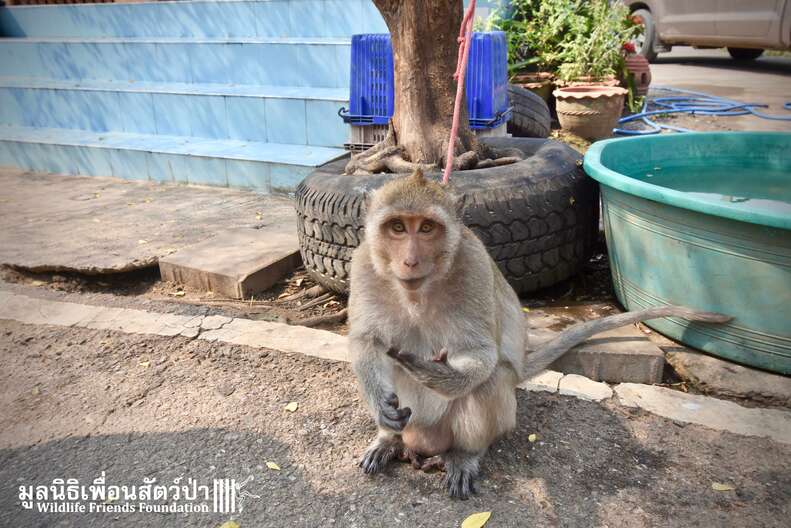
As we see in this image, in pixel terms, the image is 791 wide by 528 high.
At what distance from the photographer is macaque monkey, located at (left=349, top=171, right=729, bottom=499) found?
221cm

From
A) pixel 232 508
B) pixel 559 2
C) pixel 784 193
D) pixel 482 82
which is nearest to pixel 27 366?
pixel 232 508

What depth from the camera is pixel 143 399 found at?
3.12m

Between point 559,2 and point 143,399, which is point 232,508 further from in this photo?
point 559,2

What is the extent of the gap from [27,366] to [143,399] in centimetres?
88

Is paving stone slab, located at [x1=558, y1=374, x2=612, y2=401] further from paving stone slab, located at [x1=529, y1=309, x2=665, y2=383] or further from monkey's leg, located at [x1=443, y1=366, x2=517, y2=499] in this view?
monkey's leg, located at [x1=443, y1=366, x2=517, y2=499]

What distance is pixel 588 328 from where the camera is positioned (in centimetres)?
308

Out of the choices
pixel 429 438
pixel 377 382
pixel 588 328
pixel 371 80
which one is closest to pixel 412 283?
pixel 377 382

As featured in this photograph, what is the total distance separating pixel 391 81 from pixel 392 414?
11.5 ft

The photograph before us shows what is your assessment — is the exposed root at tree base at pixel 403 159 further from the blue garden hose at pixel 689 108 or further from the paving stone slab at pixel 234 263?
the blue garden hose at pixel 689 108

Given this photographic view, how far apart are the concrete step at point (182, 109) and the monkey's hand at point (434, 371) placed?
16.4 ft

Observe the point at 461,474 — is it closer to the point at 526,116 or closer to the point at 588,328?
the point at 588,328

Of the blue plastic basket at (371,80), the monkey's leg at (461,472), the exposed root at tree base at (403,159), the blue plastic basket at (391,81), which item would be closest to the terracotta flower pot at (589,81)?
the blue plastic basket at (391,81)

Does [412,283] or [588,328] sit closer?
[412,283]

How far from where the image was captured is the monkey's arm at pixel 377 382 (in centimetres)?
231
